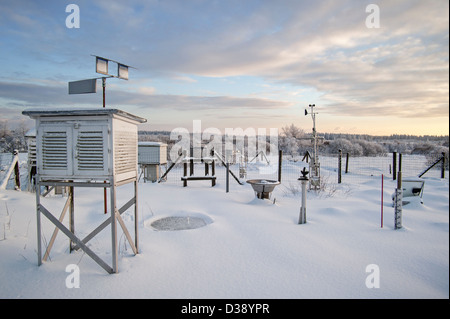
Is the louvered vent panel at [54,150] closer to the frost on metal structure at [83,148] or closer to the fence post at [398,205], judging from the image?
the frost on metal structure at [83,148]

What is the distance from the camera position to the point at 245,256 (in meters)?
4.69

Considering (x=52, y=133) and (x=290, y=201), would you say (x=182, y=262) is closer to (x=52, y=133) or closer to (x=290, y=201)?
(x=52, y=133)

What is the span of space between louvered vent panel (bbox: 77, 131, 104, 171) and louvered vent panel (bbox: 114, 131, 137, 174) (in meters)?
0.22

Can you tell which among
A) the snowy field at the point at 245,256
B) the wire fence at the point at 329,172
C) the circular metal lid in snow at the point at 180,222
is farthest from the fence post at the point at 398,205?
the wire fence at the point at 329,172

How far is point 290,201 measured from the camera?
30.9ft

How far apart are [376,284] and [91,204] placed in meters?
7.83

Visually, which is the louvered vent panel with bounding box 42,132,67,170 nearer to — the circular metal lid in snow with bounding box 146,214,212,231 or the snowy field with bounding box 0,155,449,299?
the snowy field with bounding box 0,155,449,299

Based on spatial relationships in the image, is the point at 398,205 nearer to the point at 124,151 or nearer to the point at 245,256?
the point at 245,256

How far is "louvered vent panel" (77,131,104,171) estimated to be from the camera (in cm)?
405

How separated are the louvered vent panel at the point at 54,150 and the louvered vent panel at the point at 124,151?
77 cm

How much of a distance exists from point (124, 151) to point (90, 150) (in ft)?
1.70

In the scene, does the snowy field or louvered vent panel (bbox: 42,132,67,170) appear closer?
the snowy field

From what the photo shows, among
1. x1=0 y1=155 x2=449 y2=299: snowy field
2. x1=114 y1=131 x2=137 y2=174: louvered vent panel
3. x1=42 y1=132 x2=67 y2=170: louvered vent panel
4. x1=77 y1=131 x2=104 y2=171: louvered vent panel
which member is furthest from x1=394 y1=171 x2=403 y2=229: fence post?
x1=42 y1=132 x2=67 y2=170: louvered vent panel
